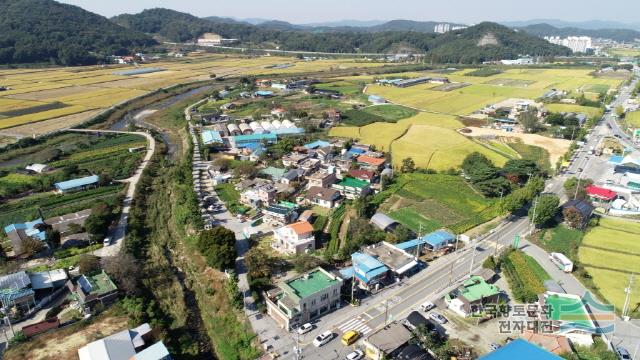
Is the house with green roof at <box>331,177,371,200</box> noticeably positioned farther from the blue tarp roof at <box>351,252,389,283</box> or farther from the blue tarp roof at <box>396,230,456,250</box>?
the blue tarp roof at <box>351,252,389,283</box>

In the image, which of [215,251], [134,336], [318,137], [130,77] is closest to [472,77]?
[318,137]

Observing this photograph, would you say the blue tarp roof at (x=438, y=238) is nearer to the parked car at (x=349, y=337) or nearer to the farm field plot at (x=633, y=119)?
the parked car at (x=349, y=337)

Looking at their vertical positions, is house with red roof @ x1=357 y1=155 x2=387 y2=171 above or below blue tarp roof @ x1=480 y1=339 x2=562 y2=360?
above

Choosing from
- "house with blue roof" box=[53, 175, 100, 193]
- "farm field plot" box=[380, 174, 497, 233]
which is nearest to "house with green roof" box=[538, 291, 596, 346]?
"farm field plot" box=[380, 174, 497, 233]

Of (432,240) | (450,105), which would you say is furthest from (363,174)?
(450,105)

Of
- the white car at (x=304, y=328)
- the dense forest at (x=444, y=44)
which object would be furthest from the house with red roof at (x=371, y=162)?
the dense forest at (x=444, y=44)

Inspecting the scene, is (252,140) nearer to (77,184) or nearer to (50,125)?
(77,184)
